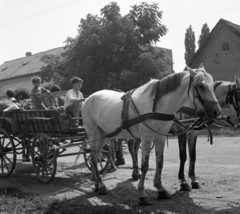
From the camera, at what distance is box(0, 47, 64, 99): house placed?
47312 millimetres

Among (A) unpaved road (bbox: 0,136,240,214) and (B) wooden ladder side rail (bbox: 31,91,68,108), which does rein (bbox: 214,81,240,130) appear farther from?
(B) wooden ladder side rail (bbox: 31,91,68,108)

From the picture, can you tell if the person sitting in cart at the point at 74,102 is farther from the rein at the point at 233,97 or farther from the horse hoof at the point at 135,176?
the rein at the point at 233,97

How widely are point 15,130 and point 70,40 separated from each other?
20515 millimetres

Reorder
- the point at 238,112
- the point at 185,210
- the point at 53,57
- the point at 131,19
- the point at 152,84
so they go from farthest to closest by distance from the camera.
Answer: the point at 53,57
the point at 131,19
the point at 238,112
the point at 152,84
the point at 185,210

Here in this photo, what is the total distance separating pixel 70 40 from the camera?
27938 millimetres

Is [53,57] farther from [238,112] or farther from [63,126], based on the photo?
[238,112]

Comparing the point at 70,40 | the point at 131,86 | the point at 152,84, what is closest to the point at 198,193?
→ the point at 152,84

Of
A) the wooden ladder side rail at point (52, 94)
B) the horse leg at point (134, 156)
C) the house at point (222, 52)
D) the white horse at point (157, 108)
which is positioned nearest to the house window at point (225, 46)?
the house at point (222, 52)

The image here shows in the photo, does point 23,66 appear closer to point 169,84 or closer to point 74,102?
point 74,102

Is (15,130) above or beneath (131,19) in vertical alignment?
beneath

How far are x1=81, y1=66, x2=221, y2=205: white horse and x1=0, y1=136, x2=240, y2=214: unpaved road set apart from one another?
319 millimetres

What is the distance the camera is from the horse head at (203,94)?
4.88 metres

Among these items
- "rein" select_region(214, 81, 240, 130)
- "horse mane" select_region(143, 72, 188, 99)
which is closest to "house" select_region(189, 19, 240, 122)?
"rein" select_region(214, 81, 240, 130)

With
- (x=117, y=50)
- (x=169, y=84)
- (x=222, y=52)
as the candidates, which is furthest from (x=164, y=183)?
(x=222, y=52)
